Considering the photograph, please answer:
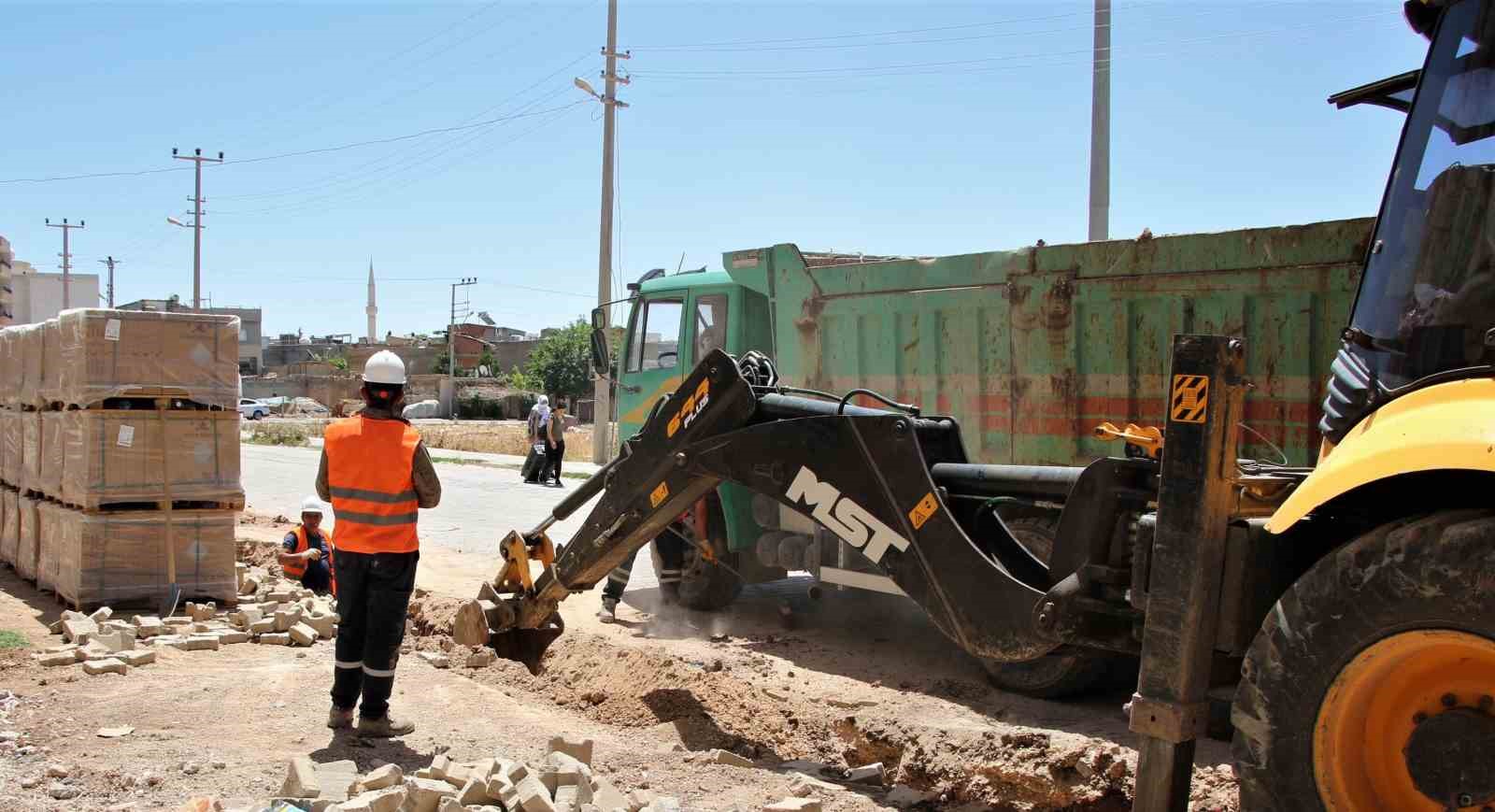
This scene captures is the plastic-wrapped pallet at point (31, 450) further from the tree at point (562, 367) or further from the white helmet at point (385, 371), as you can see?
the tree at point (562, 367)

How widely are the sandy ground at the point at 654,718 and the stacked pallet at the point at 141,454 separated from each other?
2.15ft

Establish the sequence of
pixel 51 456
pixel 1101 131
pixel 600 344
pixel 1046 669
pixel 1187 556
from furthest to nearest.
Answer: pixel 1101 131 < pixel 600 344 < pixel 51 456 < pixel 1046 669 < pixel 1187 556

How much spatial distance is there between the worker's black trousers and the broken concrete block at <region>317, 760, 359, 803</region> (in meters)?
0.92

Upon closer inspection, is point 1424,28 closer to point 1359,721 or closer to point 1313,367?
point 1359,721

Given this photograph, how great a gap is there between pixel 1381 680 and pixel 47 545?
9.27m

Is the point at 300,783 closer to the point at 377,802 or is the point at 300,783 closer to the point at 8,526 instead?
the point at 377,802

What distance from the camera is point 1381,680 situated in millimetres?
2980

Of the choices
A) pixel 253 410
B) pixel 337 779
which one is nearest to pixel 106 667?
pixel 337 779

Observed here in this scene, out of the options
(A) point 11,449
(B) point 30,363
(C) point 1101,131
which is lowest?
(A) point 11,449

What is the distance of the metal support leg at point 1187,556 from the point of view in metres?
3.48

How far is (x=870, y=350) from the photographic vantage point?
8.70 metres

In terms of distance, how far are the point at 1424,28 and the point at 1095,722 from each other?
3.79 metres

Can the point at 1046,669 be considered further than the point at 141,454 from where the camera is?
No

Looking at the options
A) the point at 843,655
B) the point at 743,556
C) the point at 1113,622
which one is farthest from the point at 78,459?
the point at 1113,622
